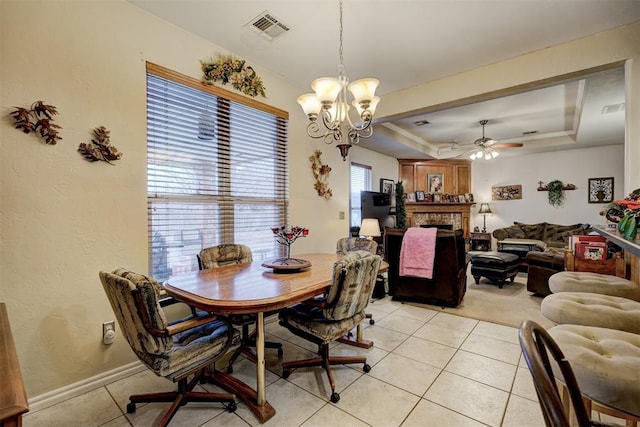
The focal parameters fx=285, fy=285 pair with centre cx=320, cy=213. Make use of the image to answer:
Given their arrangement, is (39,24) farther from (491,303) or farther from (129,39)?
(491,303)

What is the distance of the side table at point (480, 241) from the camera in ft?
24.2

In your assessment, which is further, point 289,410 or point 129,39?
point 129,39

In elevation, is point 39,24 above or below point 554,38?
below

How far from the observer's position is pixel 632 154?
2.43 m

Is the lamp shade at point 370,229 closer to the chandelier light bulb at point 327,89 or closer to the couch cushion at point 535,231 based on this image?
the chandelier light bulb at point 327,89

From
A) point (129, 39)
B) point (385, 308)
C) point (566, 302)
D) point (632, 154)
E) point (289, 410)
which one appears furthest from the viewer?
point (385, 308)

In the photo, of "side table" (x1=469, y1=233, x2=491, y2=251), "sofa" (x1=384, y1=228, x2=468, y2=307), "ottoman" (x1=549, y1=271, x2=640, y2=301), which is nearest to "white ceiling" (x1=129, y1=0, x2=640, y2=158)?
"sofa" (x1=384, y1=228, x2=468, y2=307)

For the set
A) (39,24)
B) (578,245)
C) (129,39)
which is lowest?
(578,245)

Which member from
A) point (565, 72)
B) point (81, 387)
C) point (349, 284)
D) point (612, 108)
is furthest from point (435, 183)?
point (81, 387)

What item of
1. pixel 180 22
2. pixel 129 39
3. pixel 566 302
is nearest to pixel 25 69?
pixel 129 39

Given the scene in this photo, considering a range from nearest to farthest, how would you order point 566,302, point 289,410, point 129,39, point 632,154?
point 566,302 → point 289,410 → point 129,39 → point 632,154

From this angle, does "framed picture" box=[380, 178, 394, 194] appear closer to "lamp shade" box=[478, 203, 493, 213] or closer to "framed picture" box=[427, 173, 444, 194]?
"framed picture" box=[427, 173, 444, 194]

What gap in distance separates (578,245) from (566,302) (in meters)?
1.66

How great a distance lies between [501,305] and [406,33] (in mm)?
3400
